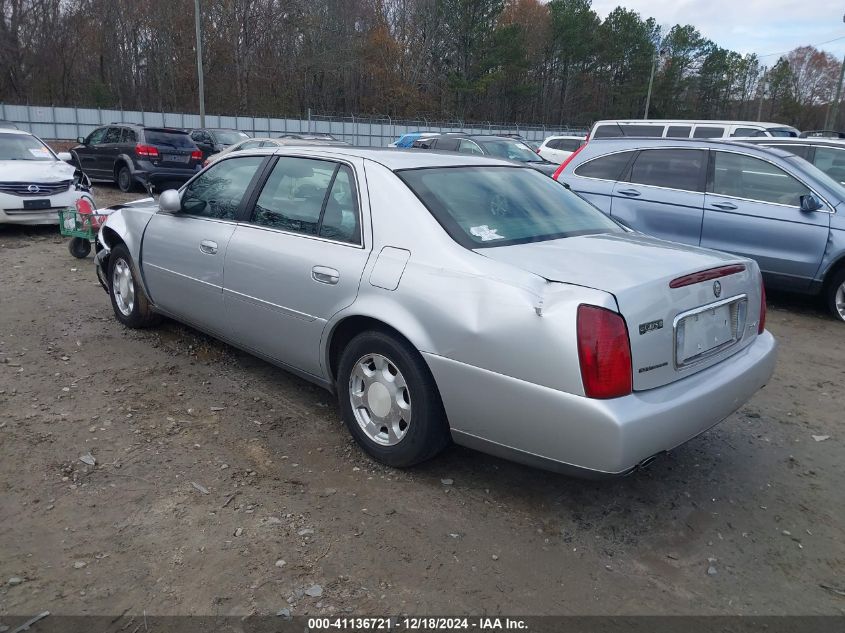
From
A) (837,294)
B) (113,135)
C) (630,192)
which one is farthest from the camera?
(113,135)

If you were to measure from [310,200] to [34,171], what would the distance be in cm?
813

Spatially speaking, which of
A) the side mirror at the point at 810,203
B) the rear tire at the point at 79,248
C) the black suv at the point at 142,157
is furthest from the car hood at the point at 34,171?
the side mirror at the point at 810,203

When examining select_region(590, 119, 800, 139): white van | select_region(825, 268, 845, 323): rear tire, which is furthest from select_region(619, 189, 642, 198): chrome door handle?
select_region(590, 119, 800, 139): white van

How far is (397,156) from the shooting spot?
402cm

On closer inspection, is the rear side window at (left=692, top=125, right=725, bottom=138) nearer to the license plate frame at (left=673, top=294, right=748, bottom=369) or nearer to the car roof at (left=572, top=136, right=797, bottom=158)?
the car roof at (left=572, top=136, right=797, bottom=158)

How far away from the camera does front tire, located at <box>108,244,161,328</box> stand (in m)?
5.56

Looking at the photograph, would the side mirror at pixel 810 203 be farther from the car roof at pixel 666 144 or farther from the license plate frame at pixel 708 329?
the license plate frame at pixel 708 329

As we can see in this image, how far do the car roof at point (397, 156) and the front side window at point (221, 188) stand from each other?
176 mm

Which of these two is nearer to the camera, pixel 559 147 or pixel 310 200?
pixel 310 200

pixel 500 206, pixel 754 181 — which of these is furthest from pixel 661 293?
pixel 754 181

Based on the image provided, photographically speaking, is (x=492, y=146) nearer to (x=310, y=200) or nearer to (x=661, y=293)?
(x=310, y=200)

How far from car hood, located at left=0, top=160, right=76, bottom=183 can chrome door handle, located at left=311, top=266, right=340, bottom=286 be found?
26.9 feet

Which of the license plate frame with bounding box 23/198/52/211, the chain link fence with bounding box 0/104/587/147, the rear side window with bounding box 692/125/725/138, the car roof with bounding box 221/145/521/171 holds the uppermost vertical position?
the chain link fence with bounding box 0/104/587/147

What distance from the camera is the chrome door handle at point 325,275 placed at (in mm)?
3621
